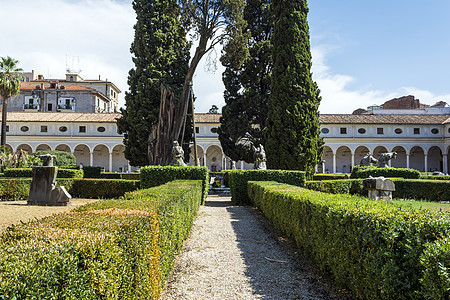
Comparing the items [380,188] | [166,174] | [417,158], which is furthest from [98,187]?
[417,158]

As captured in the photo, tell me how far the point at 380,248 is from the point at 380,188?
4899 millimetres

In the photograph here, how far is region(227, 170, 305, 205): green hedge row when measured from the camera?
13.2 meters

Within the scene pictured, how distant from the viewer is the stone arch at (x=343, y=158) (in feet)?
143

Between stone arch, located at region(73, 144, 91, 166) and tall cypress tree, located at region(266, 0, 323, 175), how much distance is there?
3209cm

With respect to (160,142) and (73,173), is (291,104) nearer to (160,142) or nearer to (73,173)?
(160,142)

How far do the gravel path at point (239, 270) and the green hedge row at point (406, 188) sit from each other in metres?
5.99

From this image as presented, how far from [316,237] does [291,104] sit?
14.4 meters

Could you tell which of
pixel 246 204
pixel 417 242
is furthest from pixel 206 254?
pixel 246 204

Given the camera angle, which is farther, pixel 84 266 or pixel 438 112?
pixel 438 112

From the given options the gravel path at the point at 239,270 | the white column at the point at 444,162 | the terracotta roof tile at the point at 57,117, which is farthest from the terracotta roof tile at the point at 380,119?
the gravel path at the point at 239,270

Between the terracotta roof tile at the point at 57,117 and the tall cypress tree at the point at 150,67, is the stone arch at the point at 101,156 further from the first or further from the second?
the tall cypress tree at the point at 150,67

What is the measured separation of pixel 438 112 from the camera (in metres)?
48.1

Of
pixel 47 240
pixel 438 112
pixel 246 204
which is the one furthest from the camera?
A: pixel 438 112

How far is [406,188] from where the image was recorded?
14.0 metres
